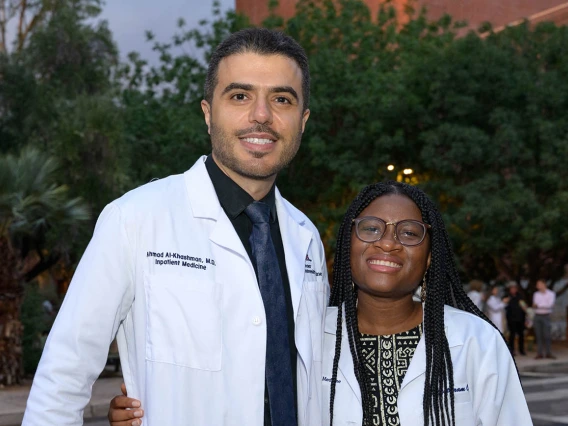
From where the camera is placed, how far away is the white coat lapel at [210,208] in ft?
9.92

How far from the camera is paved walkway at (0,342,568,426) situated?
11.8 metres

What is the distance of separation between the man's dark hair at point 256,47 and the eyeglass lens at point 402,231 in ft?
1.86

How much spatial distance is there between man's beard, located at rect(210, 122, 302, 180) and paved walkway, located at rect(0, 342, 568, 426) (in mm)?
9535

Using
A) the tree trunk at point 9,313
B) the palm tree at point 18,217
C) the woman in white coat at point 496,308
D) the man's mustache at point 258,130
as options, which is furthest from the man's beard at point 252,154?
the woman in white coat at point 496,308

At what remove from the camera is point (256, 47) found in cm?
314

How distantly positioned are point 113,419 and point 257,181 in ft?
3.22

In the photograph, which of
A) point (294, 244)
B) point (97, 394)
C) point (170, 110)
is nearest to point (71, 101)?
point (170, 110)

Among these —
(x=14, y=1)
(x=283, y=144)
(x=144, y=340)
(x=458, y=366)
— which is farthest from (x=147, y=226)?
(x=14, y=1)

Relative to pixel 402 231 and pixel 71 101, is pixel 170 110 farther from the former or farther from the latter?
pixel 402 231

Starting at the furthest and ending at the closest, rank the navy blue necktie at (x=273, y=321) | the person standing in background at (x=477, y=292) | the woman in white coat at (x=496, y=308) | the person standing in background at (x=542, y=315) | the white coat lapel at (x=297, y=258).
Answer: the woman in white coat at (x=496, y=308) < the person standing in background at (x=542, y=315) < the person standing in background at (x=477, y=292) < the white coat lapel at (x=297, y=258) < the navy blue necktie at (x=273, y=321)

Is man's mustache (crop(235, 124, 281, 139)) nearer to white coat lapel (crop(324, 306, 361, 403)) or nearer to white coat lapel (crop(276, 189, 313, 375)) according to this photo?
white coat lapel (crop(276, 189, 313, 375))

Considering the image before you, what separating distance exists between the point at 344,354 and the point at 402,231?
0.52 m

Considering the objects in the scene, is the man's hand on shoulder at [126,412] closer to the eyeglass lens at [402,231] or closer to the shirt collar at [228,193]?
the shirt collar at [228,193]

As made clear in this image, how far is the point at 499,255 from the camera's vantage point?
22.8 metres
